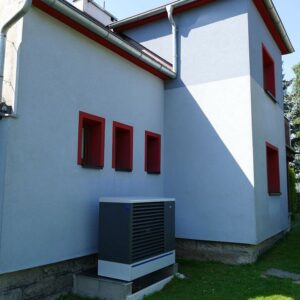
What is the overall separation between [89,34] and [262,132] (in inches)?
193

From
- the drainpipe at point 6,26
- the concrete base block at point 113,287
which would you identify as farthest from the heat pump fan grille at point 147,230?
the drainpipe at point 6,26

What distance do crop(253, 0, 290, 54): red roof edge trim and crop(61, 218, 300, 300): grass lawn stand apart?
6268 millimetres

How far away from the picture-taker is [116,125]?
676 centimetres

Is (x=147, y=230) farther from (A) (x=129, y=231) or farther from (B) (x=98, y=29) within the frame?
(B) (x=98, y=29)

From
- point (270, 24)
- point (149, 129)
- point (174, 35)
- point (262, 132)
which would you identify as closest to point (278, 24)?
point (270, 24)

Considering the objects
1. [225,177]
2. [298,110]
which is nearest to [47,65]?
[225,177]

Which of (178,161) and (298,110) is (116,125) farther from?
(298,110)

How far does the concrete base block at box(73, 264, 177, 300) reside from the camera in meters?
5.00

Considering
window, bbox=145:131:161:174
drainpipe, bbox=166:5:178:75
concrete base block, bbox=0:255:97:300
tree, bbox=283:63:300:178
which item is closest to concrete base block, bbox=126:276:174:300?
Answer: concrete base block, bbox=0:255:97:300

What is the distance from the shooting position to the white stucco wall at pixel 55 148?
4.68m

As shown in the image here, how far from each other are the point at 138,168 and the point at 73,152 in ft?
6.78

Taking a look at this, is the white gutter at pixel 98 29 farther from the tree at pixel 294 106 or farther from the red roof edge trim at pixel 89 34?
the tree at pixel 294 106

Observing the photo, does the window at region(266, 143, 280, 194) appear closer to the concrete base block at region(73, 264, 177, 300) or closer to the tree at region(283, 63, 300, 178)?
the concrete base block at region(73, 264, 177, 300)

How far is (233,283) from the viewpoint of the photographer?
5934 mm
